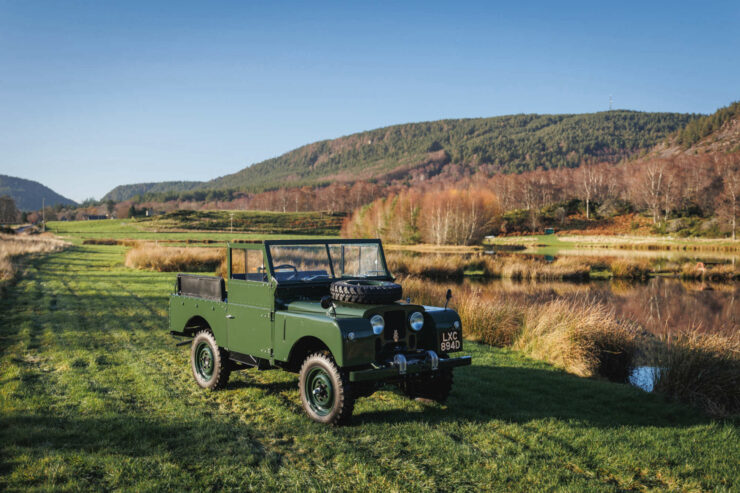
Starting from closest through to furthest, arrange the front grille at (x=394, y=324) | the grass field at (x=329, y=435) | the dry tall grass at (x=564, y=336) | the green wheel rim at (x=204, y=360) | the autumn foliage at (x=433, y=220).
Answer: the grass field at (x=329, y=435) < the front grille at (x=394, y=324) < the green wheel rim at (x=204, y=360) < the dry tall grass at (x=564, y=336) < the autumn foliage at (x=433, y=220)

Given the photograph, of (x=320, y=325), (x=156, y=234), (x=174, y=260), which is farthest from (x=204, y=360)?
(x=156, y=234)

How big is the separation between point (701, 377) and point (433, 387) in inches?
183

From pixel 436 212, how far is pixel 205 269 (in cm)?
4400

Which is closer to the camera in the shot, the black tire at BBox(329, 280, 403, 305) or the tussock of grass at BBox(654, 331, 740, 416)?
the black tire at BBox(329, 280, 403, 305)

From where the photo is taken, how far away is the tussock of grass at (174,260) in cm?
2880

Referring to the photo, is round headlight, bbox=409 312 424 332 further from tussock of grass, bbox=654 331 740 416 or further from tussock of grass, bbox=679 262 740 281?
tussock of grass, bbox=679 262 740 281

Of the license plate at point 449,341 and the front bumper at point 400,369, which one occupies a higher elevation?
the license plate at point 449,341

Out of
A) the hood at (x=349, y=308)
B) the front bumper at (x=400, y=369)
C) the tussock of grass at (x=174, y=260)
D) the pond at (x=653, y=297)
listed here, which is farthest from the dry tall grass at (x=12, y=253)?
the front bumper at (x=400, y=369)

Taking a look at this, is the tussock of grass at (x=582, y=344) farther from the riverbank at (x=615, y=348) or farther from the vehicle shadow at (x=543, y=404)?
the vehicle shadow at (x=543, y=404)

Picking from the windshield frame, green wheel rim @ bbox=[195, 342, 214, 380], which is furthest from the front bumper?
green wheel rim @ bbox=[195, 342, 214, 380]

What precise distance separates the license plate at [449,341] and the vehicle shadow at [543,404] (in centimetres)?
85

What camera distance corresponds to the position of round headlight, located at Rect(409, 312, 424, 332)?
635 centimetres

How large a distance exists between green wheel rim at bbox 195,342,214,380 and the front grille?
3067 mm

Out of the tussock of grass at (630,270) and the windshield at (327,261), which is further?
the tussock of grass at (630,270)
